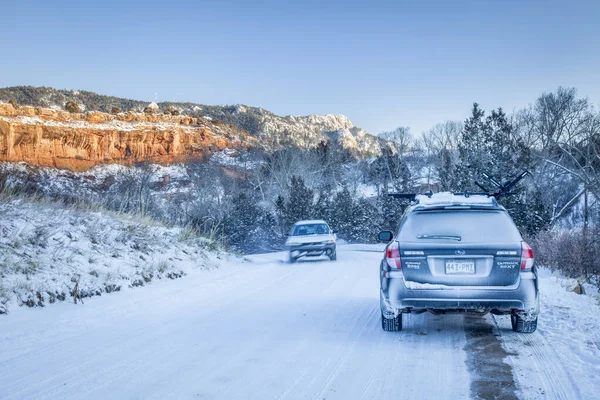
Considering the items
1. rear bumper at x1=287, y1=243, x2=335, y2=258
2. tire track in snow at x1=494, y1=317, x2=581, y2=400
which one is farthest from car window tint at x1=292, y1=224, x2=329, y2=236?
tire track in snow at x1=494, y1=317, x2=581, y2=400

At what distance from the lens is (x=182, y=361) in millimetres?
5520

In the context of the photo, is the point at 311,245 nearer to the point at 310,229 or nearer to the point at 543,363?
the point at 310,229

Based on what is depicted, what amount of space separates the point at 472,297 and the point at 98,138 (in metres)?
89.4

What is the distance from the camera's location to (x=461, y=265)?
6.22 meters

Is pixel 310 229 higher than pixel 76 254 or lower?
lower

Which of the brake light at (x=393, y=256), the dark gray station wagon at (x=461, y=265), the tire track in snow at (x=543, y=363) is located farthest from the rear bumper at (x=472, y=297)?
the tire track in snow at (x=543, y=363)

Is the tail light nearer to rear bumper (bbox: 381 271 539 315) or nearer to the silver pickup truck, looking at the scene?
rear bumper (bbox: 381 271 539 315)

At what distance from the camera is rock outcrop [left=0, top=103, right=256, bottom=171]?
256 feet

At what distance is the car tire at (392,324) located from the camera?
684cm

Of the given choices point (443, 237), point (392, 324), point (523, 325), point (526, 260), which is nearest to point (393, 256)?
point (443, 237)

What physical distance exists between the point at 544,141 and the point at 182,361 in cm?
4822

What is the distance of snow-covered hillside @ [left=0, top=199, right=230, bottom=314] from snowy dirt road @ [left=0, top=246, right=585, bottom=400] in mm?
481

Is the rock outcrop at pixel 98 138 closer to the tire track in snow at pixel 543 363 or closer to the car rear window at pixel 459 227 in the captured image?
the car rear window at pixel 459 227

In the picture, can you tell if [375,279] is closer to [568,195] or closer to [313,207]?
[313,207]
